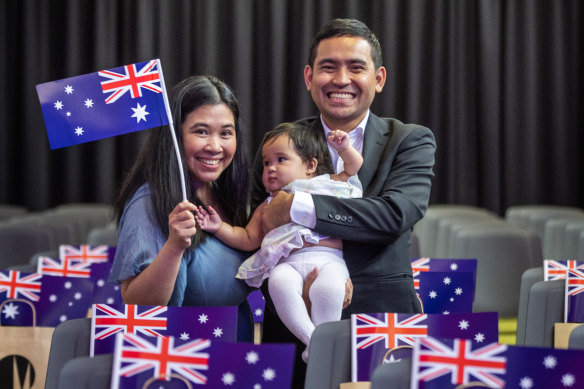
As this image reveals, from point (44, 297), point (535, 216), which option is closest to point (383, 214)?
point (44, 297)

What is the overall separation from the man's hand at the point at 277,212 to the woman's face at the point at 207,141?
0.18 metres

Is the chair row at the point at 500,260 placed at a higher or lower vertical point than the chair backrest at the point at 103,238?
lower

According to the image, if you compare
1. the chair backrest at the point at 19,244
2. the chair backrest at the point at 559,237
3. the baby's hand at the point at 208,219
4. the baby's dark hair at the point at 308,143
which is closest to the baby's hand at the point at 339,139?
the baby's dark hair at the point at 308,143

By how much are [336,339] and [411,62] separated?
703cm

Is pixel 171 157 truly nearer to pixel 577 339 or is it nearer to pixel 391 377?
pixel 391 377

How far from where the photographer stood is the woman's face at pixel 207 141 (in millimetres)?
2266

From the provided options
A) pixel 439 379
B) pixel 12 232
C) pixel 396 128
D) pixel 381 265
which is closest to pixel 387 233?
pixel 381 265

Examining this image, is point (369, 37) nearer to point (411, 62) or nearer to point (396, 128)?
point (396, 128)

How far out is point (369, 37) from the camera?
8.18ft

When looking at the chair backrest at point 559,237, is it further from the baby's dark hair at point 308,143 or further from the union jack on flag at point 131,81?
the union jack on flag at point 131,81

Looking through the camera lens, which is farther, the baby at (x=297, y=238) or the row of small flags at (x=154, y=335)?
the baby at (x=297, y=238)

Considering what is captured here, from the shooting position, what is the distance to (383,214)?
2.27 m

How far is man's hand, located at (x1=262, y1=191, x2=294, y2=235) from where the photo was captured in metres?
2.29

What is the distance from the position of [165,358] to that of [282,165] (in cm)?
88
